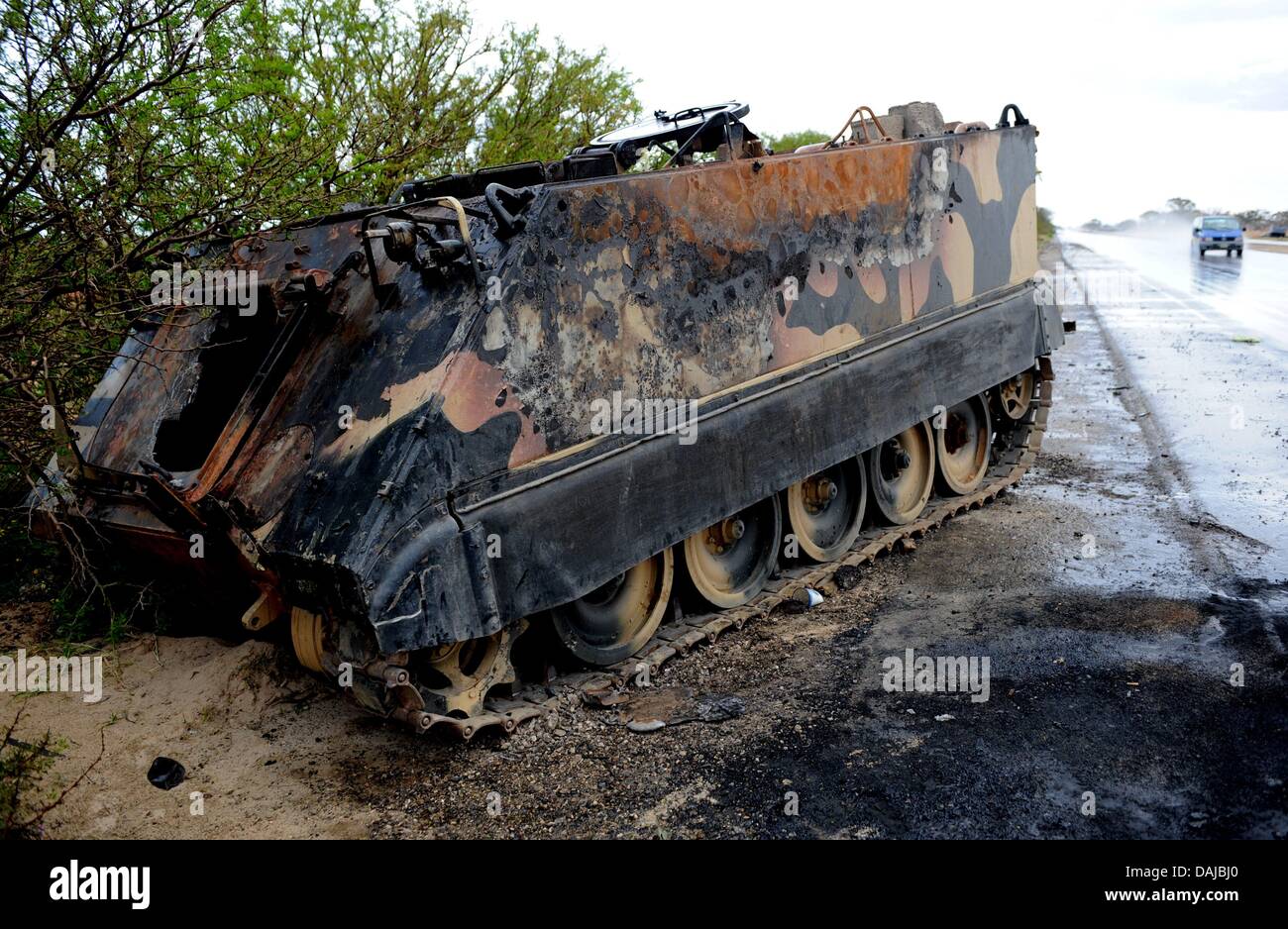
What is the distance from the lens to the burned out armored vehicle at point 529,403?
14.3ft

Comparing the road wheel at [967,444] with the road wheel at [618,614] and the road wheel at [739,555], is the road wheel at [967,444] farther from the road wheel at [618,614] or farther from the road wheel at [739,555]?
the road wheel at [618,614]

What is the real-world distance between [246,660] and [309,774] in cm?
99

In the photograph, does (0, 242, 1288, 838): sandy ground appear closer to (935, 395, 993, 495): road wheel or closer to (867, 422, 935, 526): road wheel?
(867, 422, 935, 526): road wheel

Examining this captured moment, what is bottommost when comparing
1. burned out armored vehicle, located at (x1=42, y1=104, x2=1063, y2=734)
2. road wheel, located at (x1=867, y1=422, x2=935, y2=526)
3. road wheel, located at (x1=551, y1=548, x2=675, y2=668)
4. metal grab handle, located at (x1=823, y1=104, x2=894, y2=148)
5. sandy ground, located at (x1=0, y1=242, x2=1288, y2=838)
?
sandy ground, located at (x1=0, y1=242, x2=1288, y2=838)

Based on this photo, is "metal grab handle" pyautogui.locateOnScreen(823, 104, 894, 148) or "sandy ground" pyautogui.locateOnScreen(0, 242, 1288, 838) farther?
"metal grab handle" pyautogui.locateOnScreen(823, 104, 894, 148)

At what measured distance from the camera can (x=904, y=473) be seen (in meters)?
7.41

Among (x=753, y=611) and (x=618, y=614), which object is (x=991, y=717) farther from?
(x=618, y=614)

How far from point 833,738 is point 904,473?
323cm

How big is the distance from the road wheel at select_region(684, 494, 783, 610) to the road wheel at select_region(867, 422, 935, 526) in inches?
41.9

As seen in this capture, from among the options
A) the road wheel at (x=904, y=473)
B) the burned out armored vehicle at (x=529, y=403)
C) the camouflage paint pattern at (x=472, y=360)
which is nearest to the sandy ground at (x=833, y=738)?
the burned out armored vehicle at (x=529, y=403)

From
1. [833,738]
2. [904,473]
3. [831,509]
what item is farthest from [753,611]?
[904,473]

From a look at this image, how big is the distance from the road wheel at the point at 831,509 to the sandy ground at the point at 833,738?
482 millimetres

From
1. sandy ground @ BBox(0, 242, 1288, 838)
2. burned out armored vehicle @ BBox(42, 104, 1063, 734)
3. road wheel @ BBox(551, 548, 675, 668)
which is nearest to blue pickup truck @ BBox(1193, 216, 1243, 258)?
burned out armored vehicle @ BBox(42, 104, 1063, 734)

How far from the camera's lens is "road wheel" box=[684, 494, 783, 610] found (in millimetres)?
5949
